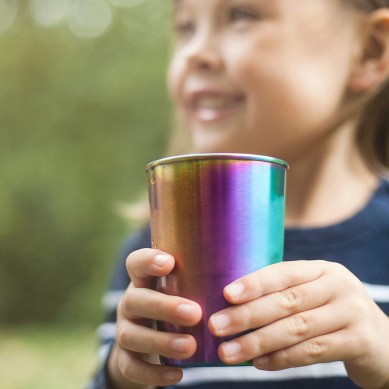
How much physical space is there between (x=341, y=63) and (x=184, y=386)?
656 mm

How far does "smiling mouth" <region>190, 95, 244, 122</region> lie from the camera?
109 centimetres

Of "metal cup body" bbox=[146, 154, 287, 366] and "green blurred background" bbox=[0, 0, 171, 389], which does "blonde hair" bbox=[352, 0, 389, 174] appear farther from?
"green blurred background" bbox=[0, 0, 171, 389]

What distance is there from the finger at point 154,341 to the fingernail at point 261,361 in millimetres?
71

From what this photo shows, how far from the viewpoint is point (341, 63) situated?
44.7 inches

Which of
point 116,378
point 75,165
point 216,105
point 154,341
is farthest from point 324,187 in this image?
point 75,165

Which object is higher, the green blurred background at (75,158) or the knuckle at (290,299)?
the knuckle at (290,299)

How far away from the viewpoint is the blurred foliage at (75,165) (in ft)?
12.5

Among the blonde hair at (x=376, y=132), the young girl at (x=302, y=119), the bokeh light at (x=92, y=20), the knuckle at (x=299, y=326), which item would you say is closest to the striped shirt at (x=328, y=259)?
the young girl at (x=302, y=119)

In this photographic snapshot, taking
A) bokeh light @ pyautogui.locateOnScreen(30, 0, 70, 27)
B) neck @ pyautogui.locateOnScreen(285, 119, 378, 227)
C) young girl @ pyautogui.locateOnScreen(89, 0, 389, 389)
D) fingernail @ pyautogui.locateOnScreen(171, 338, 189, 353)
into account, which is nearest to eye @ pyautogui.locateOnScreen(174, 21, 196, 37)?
young girl @ pyautogui.locateOnScreen(89, 0, 389, 389)

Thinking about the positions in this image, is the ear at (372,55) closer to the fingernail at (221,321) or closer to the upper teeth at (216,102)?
the upper teeth at (216,102)

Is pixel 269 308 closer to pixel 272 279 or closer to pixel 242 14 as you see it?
pixel 272 279

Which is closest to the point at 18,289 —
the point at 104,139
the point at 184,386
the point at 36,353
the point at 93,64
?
the point at 36,353

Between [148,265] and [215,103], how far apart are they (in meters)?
0.53

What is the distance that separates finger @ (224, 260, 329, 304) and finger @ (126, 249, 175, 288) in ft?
0.22
